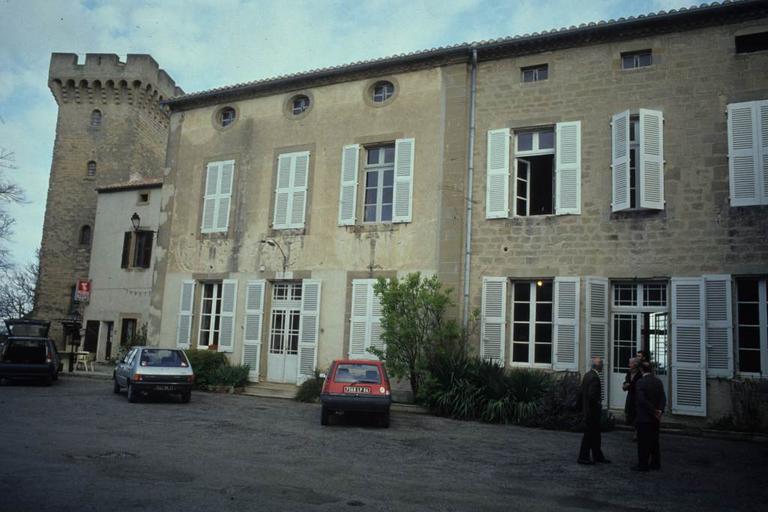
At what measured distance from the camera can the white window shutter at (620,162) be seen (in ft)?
43.0

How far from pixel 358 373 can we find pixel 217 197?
28.7ft

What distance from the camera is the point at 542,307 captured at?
45.8 feet

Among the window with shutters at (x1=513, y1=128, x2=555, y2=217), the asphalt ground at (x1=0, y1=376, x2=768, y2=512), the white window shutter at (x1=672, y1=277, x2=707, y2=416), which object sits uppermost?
the window with shutters at (x1=513, y1=128, x2=555, y2=217)

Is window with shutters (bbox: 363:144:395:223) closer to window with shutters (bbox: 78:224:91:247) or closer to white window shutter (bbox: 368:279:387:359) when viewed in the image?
white window shutter (bbox: 368:279:387:359)

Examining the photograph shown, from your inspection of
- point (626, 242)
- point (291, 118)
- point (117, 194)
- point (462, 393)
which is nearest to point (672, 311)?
point (626, 242)

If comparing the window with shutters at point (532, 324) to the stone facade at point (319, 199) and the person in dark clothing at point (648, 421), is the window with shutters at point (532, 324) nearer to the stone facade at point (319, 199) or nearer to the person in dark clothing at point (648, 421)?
the stone facade at point (319, 199)

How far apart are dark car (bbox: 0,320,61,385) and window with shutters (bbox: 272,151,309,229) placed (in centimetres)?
669

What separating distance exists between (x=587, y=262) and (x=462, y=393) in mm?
3724

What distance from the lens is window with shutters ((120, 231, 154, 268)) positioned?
78.2ft

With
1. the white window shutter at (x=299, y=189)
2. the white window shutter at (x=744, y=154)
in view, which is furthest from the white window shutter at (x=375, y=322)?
the white window shutter at (x=744, y=154)

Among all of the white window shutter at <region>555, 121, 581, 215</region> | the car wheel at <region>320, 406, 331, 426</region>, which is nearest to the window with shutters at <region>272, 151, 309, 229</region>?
the white window shutter at <region>555, 121, 581, 215</region>

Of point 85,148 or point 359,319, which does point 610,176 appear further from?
point 85,148

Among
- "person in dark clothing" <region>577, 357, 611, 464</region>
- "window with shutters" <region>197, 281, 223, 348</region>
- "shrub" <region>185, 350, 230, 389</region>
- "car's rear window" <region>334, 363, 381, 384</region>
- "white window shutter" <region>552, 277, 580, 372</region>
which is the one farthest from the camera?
"window with shutters" <region>197, 281, 223, 348</region>

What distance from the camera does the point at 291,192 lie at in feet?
56.2
